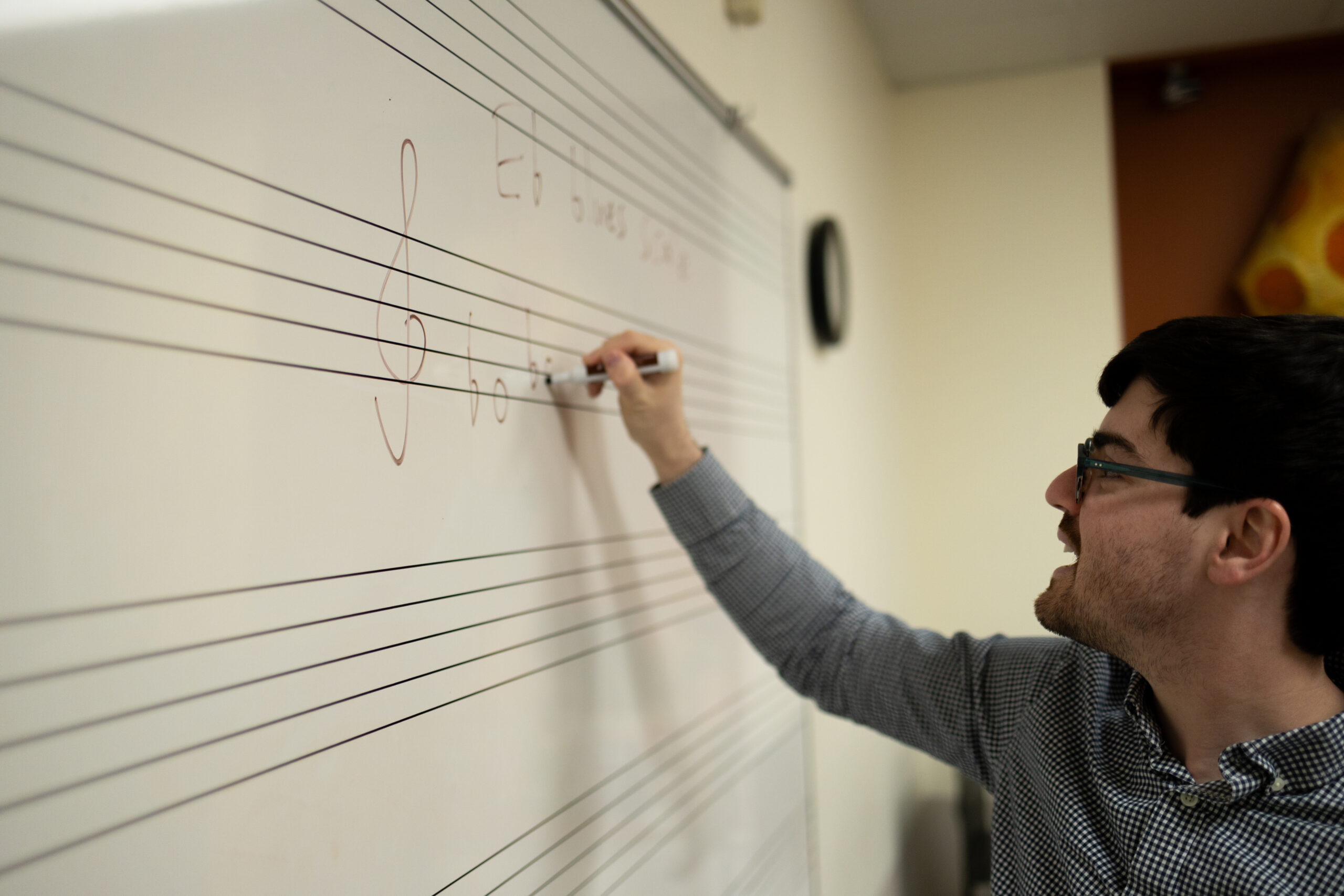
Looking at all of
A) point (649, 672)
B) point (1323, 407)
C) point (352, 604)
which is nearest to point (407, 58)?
point (352, 604)

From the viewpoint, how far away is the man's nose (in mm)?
972

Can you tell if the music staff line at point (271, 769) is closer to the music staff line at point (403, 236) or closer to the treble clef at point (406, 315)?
the treble clef at point (406, 315)

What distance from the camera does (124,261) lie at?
1.59ft

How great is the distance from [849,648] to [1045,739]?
10.1 inches

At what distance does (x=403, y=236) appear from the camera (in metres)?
0.69

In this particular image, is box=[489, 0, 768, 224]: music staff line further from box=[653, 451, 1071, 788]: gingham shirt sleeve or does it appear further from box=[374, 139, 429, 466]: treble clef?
box=[653, 451, 1071, 788]: gingham shirt sleeve

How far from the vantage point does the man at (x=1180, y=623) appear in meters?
0.80

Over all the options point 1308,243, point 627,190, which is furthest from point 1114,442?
point 1308,243

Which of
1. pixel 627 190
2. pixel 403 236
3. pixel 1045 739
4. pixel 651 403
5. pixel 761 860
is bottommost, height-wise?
pixel 761 860

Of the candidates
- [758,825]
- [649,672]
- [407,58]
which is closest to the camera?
[407,58]

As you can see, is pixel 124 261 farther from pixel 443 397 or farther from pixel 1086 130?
pixel 1086 130

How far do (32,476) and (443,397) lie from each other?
325mm

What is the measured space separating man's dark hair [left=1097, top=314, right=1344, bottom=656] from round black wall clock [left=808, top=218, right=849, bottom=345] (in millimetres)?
1016

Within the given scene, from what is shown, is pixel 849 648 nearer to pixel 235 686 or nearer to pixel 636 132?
pixel 636 132
